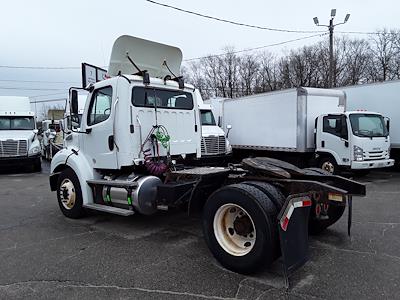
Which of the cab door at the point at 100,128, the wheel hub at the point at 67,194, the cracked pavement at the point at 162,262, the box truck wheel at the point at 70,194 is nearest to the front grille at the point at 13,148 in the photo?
the cracked pavement at the point at 162,262

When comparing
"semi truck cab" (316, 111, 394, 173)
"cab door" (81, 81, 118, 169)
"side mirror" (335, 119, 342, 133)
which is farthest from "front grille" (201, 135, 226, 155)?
"cab door" (81, 81, 118, 169)

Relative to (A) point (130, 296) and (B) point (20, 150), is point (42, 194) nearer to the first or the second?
(B) point (20, 150)

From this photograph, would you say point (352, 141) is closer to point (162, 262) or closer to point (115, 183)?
point (115, 183)

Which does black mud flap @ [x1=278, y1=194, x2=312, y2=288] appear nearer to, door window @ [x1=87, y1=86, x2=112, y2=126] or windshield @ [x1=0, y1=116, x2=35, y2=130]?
door window @ [x1=87, y1=86, x2=112, y2=126]

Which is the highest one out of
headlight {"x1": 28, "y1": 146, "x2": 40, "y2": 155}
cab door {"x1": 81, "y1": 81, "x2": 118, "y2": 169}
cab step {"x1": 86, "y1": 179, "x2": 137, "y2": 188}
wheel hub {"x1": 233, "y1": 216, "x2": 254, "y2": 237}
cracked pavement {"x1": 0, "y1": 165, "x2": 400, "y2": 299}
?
cab door {"x1": 81, "y1": 81, "x2": 118, "y2": 169}

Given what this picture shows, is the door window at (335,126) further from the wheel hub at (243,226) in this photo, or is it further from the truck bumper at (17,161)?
the truck bumper at (17,161)

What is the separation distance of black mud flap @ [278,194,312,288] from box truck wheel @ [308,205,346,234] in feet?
3.95

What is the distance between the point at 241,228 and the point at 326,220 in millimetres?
1734

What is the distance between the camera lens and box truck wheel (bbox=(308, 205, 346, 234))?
5324mm

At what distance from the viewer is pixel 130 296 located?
3762mm

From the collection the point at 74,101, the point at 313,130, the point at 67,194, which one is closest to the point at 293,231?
the point at 74,101

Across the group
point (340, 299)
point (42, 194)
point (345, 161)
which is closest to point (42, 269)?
point (340, 299)

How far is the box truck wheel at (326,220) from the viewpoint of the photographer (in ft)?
17.5

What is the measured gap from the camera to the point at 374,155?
11172 millimetres
